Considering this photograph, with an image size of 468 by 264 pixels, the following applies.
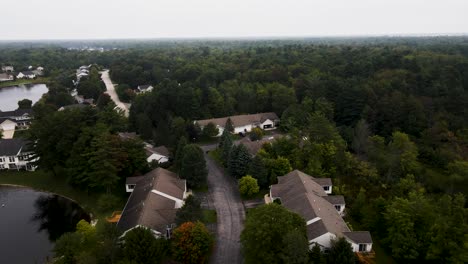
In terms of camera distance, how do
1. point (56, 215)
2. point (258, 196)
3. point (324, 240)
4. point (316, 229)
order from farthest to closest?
point (258, 196)
point (56, 215)
point (316, 229)
point (324, 240)

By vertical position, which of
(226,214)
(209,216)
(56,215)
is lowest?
(56,215)

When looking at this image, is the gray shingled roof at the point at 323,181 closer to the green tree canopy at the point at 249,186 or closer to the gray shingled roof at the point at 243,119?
the green tree canopy at the point at 249,186

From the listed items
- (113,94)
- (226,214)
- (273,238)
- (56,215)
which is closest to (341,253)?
(273,238)

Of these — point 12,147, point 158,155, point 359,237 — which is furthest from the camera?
point 12,147

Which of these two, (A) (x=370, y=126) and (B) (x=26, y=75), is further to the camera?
(B) (x=26, y=75)

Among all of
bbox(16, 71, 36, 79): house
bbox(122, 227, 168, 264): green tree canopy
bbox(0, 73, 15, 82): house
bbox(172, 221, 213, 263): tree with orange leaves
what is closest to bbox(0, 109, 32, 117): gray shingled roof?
bbox(122, 227, 168, 264): green tree canopy

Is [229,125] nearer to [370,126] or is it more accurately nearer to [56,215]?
[370,126]

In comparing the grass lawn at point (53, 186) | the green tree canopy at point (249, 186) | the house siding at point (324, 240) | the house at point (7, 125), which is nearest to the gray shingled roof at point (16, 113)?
the house at point (7, 125)
